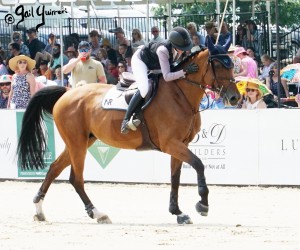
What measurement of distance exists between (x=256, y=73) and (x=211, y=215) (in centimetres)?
574

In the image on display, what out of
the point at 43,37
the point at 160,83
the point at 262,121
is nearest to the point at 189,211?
the point at 160,83

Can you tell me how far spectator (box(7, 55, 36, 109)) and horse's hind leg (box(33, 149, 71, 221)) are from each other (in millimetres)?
5396

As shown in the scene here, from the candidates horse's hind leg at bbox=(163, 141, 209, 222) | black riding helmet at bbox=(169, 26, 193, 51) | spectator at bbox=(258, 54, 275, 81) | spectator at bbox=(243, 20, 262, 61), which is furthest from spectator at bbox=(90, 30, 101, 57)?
horse's hind leg at bbox=(163, 141, 209, 222)

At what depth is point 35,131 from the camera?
1455cm

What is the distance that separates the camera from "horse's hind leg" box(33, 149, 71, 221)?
1356 cm

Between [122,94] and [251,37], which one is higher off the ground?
[251,37]

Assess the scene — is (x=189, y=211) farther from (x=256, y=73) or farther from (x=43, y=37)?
(x=43, y=37)

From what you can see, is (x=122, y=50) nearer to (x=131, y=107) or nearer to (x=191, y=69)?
(x=131, y=107)

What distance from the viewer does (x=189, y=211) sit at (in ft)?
47.8

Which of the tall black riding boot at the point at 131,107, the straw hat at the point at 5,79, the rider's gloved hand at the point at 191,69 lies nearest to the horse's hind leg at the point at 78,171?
the tall black riding boot at the point at 131,107

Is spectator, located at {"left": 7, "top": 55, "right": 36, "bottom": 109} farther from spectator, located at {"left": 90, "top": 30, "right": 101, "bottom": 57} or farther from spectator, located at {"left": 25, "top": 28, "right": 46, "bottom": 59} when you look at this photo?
spectator, located at {"left": 25, "top": 28, "right": 46, "bottom": 59}

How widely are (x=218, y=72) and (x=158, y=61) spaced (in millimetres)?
869

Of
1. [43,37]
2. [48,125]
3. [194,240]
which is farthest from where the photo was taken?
[43,37]

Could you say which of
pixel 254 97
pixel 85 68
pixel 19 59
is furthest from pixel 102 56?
pixel 254 97
